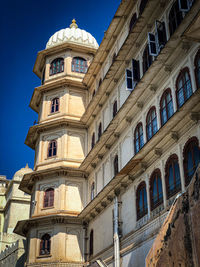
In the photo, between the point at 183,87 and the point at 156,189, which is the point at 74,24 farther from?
the point at 156,189

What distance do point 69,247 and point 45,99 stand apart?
1199 cm

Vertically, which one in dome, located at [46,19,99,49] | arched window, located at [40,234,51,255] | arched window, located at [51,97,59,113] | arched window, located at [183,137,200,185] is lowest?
arched window, located at [40,234,51,255]

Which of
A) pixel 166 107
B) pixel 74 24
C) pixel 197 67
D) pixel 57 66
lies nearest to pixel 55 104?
pixel 57 66

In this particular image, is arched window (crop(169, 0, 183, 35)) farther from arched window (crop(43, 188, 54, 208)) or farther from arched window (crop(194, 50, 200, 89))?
arched window (crop(43, 188, 54, 208))

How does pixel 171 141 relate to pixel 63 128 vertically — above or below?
below

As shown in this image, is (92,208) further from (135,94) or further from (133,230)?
(135,94)

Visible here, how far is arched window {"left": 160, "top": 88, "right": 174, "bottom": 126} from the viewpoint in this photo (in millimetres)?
16641

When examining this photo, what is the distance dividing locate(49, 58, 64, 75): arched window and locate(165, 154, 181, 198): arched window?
18139mm

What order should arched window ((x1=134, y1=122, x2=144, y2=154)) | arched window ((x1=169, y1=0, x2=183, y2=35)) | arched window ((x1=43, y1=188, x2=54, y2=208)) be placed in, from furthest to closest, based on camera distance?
arched window ((x1=43, y1=188, x2=54, y2=208)) < arched window ((x1=134, y1=122, x2=144, y2=154)) < arched window ((x1=169, y1=0, x2=183, y2=35))

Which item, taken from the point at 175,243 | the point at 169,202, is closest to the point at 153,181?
the point at 169,202

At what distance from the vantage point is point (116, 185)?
66.3 feet

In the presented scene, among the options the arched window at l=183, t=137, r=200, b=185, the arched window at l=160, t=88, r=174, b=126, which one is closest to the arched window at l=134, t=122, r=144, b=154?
the arched window at l=160, t=88, r=174, b=126

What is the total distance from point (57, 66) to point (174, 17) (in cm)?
1636

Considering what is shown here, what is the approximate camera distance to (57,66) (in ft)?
106
